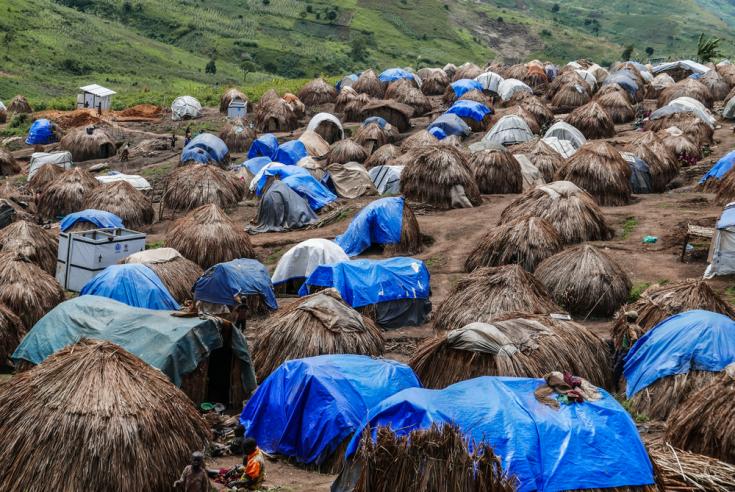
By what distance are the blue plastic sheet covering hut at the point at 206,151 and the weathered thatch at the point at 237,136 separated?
3087mm

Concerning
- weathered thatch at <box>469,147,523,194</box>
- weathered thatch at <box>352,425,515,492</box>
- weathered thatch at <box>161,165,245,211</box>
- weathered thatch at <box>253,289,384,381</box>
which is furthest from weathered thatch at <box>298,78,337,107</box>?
weathered thatch at <box>352,425,515,492</box>

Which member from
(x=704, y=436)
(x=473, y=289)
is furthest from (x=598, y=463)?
(x=473, y=289)

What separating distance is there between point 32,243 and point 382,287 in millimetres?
12419

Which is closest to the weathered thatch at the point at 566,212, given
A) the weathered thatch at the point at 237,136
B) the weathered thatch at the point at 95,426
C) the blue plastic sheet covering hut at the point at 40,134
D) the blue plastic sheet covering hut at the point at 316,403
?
the blue plastic sheet covering hut at the point at 316,403

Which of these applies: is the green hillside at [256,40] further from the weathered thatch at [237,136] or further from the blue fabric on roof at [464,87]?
the blue fabric on roof at [464,87]

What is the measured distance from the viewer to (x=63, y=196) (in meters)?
39.0

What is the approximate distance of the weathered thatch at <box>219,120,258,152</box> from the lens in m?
50.1

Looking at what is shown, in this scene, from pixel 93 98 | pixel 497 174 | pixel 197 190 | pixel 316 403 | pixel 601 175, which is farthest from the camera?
pixel 93 98

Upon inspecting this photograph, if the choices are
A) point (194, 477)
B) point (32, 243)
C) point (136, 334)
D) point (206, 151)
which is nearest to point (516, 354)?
point (194, 477)

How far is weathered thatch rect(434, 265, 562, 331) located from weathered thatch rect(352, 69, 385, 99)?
39667 millimetres

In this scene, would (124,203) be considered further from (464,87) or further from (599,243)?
(464,87)

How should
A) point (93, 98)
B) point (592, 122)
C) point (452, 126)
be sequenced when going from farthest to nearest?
point (93, 98) → point (452, 126) → point (592, 122)

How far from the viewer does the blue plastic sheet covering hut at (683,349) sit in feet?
56.5

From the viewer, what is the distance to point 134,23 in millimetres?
96125
